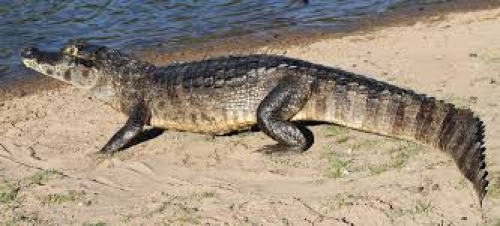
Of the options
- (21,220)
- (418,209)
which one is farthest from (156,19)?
(418,209)

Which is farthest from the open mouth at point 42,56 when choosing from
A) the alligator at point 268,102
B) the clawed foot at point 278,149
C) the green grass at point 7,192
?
the clawed foot at point 278,149

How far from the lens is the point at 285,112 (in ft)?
20.1

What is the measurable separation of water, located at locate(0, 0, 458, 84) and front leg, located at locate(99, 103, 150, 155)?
4386 mm

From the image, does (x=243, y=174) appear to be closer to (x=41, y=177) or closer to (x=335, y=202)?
(x=335, y=202)

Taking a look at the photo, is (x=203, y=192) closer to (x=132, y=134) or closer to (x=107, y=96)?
(x=132, y=134)

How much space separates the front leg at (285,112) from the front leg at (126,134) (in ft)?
3.65

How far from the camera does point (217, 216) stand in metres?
4.93

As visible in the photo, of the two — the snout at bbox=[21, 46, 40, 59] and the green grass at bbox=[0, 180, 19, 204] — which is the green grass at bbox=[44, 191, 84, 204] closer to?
the green grass at bbox=[0, 180, 19, 204]

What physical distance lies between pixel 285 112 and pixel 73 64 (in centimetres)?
226

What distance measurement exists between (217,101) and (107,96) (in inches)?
50.0

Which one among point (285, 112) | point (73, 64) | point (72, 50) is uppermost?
point (72, 50)

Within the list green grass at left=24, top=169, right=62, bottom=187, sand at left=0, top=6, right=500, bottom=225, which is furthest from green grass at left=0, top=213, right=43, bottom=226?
green grass at left=24, top=169, right=62, bottom=187

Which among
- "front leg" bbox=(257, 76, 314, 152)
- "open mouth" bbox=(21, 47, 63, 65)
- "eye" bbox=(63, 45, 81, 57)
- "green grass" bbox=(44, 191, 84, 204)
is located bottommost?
"green grass" bbox=(44, 191, 84, 204)

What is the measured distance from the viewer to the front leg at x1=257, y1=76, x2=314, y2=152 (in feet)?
19.8
